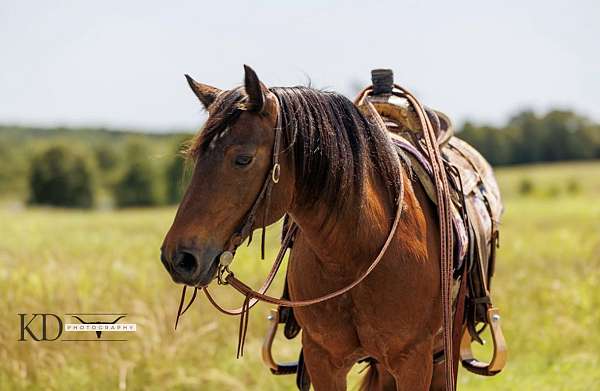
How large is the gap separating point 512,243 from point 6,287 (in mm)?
8379

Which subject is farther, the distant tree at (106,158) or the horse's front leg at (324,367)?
the distant tree at (106,158)

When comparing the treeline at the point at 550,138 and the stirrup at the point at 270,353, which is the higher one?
the stirrup at the point at 270,353

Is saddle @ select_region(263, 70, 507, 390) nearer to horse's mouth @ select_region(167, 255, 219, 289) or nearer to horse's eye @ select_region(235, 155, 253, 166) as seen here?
horse's eye @ select_region(235, 155, 253, 166)

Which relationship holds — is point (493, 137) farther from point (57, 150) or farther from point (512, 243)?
point (57, 150)

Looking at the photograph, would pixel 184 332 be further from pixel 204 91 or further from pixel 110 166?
pixel 110 166

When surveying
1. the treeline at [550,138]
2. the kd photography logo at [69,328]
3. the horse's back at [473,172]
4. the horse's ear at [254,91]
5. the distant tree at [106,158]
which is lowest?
the distant tree at [106,158]

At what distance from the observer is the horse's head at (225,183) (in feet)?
7.80

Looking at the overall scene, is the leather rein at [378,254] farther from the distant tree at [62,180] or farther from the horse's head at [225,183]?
the distant tree at [62,180]

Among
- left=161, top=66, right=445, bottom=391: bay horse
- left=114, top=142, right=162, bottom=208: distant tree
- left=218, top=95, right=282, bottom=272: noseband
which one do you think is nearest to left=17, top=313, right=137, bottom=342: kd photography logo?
left=161, top=66, right=445, bottom=391: bay horse

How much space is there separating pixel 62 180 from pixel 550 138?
181ft

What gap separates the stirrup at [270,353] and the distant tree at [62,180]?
77186 millimetres

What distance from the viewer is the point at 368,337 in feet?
10.3

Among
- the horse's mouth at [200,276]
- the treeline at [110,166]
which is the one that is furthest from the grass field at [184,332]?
the treeline at [110,166]

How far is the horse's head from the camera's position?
2.38 meters
